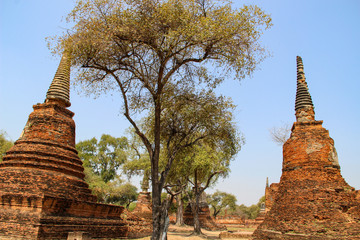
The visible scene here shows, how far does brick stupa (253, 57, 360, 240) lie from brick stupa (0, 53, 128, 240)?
8.03m

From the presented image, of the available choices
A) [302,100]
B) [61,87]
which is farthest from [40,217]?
[302,100]

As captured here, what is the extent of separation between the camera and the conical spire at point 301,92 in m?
16.3

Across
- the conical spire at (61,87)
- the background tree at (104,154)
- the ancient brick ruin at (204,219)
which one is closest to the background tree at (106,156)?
the background tree at (104,154)

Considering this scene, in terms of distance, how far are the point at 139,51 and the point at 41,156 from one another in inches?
250

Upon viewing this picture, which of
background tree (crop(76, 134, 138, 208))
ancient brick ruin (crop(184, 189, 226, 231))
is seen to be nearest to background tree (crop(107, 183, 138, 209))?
background tree (crop(76, 134, 138, 208))

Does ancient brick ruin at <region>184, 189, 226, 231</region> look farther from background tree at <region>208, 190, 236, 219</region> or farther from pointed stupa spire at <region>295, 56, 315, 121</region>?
background tree at <region>208, 190, 236, 219</region>

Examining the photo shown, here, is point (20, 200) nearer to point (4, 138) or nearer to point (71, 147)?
point (71, 147)

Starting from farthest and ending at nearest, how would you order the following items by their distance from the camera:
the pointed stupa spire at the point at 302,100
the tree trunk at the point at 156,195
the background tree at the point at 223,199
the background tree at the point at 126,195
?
the background tree at the point at 223,199 → the background tree at the point at 126,195 → the pointed stupa spire at the point at 302,100 → the tree trunk at the point at 156,195

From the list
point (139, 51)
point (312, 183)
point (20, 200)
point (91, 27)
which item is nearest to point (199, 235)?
point (312, 183)

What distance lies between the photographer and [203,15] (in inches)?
419

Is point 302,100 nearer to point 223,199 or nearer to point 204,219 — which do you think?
point 204,219

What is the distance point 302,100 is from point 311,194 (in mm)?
5588

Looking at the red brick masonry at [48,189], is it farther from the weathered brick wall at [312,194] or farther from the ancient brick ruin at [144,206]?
the ancient brick ruin at [144,206]

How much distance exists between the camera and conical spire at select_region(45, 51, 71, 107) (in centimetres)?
1500
